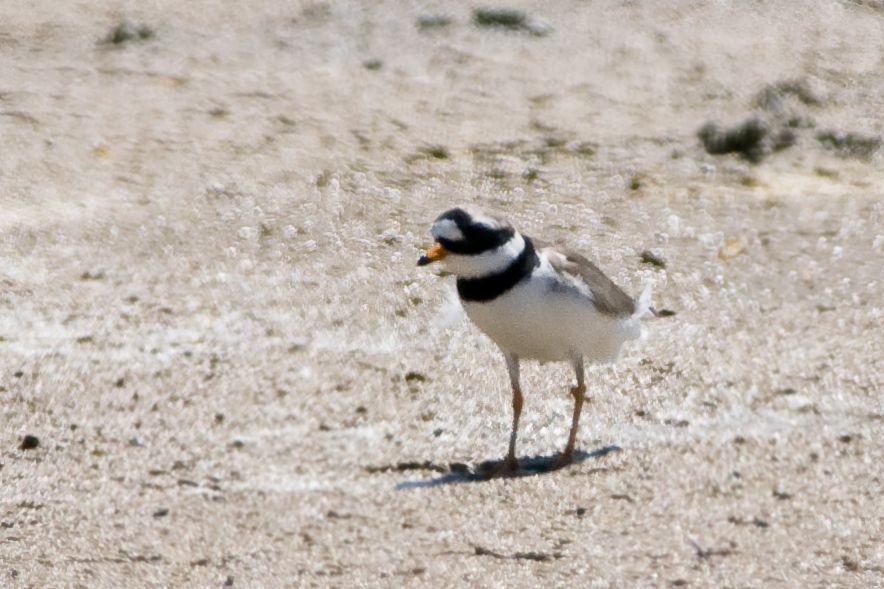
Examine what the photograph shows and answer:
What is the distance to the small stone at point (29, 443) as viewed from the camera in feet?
21.8

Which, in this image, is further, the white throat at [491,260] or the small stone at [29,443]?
the small stone at [29,443]

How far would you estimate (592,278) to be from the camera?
6.79 metres

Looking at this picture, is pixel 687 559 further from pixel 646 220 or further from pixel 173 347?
pixel 646 220

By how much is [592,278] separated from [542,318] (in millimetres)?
438

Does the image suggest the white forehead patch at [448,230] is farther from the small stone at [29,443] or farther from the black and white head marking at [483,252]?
the small stone at [29,443]

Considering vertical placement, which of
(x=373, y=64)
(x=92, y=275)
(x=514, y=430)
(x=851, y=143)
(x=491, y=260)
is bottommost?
(x=92, y=275)

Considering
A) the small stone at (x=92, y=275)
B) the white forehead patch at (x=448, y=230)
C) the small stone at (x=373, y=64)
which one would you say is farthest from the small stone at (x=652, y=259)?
the small stone at (x=92, y=275)

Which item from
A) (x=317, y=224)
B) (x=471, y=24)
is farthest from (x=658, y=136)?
(x=317, y=224)

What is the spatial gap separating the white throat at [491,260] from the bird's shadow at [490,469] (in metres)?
0.79

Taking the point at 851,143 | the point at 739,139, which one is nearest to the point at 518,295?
the point at 739,139

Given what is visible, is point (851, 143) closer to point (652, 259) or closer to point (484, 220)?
point (652, 259)

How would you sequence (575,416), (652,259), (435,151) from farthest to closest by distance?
1. (435,151)
2. (652,259)
3. (575,416)

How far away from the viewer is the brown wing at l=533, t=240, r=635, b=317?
6.68m

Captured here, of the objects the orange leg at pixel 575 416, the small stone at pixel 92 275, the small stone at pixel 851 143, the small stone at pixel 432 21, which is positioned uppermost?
the orange leg at pixel 575 416
